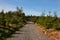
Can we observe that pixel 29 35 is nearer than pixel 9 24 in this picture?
Yes

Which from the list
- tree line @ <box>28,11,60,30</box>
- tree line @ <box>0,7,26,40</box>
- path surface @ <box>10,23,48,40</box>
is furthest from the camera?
tree line @ <box>28,11,60,30</box>

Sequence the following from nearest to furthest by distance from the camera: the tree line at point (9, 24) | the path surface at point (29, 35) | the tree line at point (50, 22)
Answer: the path surface at point (29, 35)
the tree line at point (9, 24)
the tree line at point (50, 22)

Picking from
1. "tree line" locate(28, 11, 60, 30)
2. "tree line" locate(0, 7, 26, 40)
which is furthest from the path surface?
"tree line" locate(28, 11, 60, 30)

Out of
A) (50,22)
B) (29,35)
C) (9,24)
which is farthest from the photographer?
(9,24)

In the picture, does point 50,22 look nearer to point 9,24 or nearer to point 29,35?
point 9,24

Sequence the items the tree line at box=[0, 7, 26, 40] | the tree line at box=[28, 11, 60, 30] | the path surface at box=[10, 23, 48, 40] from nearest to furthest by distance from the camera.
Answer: the path surface at box=[10, 23, 48, 40]
the tree line at box=[0, 7, 26, 40]
the tree line at box=[28, 11, 60, 30]

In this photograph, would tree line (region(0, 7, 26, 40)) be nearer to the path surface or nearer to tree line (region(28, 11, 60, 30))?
the path surface

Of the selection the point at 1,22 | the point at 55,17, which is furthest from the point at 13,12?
the point at 1,22

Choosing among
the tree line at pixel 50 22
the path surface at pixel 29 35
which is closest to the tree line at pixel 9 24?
the path surface at pixel 29 35

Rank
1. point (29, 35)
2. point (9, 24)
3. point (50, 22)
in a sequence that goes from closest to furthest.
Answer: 1. point (29, 35)
2. point (50, 22)
3. point (9, 24)

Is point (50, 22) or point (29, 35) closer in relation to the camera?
point (29, 35)

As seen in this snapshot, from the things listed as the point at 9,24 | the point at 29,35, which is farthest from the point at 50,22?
the point at 29,35

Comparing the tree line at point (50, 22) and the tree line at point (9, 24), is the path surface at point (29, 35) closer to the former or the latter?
the tree line at point (9, 24)

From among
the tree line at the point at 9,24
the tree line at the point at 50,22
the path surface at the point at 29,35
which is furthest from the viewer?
the tree line at the point at 50,22
